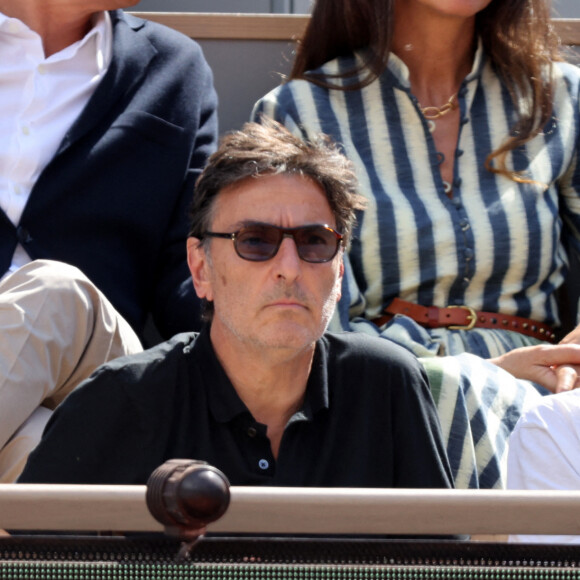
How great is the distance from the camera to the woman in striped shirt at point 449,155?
2.79m

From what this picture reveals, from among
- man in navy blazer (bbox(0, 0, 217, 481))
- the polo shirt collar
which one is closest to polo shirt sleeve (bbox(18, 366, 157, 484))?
the polo shirt collar

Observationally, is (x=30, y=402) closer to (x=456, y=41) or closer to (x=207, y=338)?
(x=207, y=338)

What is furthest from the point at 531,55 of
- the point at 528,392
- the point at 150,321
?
the point at 150,321

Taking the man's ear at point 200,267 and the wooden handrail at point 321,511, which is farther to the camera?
the man's ear at point 200,267

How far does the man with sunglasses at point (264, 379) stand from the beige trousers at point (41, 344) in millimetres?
292

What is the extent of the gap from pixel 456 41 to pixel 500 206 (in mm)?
542

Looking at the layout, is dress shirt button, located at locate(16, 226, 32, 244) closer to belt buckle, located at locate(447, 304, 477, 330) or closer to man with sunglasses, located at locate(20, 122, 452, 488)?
man with sunglasses, located at locate(20, 122, 452, 488)

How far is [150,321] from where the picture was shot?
10.4 feet

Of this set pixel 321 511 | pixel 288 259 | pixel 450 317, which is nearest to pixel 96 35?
pixel 450 317

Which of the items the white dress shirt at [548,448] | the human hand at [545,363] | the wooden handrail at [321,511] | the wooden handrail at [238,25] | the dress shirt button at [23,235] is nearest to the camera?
the wooden handrail at [321,511]

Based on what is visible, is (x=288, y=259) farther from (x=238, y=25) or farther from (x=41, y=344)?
(x=238, y=25)

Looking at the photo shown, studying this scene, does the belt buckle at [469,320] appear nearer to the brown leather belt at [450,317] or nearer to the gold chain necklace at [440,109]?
the brown leather belt at [450,317]

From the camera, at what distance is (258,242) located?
6.54 ft

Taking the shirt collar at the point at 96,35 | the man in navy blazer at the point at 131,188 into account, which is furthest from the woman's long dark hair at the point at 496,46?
the shirt collar at the point at 96,35
